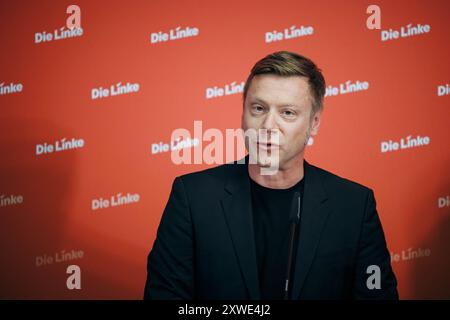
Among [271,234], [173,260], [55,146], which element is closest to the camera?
[173,260]

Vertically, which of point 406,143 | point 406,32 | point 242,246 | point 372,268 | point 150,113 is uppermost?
point 406,32

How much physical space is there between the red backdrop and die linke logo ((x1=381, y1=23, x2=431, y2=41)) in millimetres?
19

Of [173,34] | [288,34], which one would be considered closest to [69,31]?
[173,34]

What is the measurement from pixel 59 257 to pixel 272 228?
173 cm

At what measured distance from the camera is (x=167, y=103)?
114 inches

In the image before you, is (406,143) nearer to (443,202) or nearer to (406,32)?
(443,202)

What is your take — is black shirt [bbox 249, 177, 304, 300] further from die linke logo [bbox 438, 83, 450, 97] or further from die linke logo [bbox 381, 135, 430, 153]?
die linke logo [bbox 438, 83, 450, 97]

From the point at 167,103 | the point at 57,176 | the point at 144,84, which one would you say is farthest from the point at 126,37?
the point at 57,176

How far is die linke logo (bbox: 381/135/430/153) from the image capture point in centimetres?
293

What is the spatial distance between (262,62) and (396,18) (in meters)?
1.61

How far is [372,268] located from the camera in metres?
1.70

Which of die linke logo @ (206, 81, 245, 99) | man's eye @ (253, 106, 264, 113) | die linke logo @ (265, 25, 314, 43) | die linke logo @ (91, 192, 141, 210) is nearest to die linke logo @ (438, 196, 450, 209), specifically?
die linke logo @ (265, 25, 314, 43)
